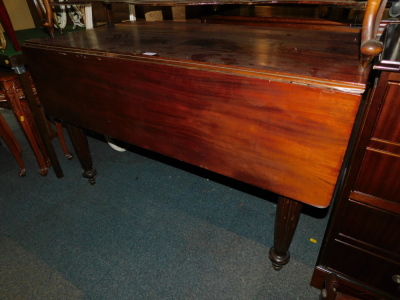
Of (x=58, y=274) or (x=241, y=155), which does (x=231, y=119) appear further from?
(x=58, y=274)

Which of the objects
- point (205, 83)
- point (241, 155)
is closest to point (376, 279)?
point (241, 155)

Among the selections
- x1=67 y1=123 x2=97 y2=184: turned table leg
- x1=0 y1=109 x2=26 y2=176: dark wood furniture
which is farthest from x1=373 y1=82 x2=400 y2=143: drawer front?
x1=0 y1=109 x2=26 y2=176: dark wood furniture

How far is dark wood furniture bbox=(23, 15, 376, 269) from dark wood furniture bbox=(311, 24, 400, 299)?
0.10 m

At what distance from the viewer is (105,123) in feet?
3.75

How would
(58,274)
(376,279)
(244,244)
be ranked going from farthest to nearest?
(244,244) → (58,274) → (376,279)

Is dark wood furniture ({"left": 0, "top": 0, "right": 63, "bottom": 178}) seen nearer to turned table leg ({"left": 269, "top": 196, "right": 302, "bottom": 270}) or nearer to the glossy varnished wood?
the glossy varnished wood

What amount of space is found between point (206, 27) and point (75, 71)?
0.73m

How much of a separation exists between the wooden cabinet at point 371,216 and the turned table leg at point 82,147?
1367mm

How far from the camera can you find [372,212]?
2.67 ft

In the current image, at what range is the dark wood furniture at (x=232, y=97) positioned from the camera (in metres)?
0.68

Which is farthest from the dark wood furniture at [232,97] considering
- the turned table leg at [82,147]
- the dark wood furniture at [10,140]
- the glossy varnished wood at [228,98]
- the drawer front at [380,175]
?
the dark wood furniture at [10,140]

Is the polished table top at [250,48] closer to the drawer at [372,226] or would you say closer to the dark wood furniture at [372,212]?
the dark wood furniture at [372,212]

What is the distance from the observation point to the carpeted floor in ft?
3.76

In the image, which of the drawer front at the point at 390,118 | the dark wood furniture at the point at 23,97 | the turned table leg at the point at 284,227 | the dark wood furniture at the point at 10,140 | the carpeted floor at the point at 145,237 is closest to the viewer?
the drawer front at the point at 390,118
